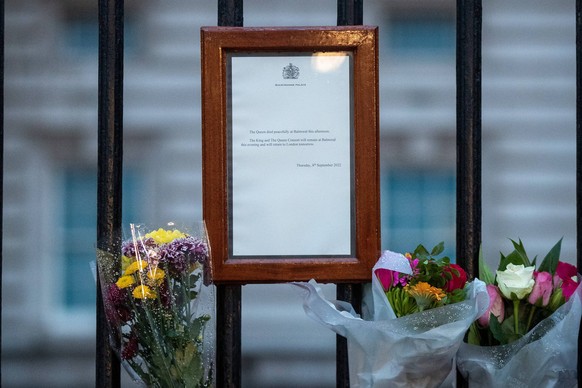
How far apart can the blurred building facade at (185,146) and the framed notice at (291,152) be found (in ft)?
3.17

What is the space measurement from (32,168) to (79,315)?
31.7 inches

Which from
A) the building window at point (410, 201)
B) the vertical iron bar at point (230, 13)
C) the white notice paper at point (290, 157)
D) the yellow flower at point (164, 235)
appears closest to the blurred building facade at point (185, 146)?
the building window at point (410, 201)

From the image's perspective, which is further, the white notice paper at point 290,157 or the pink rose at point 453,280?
the white notice paper at point 290,157

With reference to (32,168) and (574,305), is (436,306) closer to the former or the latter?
(574,305)

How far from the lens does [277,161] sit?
151 centimetres

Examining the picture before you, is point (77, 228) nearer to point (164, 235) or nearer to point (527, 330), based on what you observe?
point (164, 235)

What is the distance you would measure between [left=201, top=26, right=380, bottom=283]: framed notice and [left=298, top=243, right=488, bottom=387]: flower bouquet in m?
0.10

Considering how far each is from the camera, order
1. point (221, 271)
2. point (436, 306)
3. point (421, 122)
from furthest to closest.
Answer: point (421, 122), point (221, 271), point (436, 306)

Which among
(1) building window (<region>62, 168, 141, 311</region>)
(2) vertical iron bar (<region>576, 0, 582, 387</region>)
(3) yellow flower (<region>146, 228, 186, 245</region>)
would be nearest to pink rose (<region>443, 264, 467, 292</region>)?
(2) vertical iron bar (<region>576, 0, 582, 387</region>)

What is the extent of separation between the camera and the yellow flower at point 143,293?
1318 mm

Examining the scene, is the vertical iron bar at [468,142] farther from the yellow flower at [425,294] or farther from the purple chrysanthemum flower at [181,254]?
the purple chrysanthemum flower at [181,254]

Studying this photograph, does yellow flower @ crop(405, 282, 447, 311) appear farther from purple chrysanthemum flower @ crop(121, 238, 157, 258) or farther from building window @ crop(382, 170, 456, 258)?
building window @ crop(382, 170, 456, 258)

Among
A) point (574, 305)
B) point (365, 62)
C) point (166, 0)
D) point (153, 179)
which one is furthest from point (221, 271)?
point (166, 0)

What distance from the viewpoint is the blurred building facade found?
9.46 feet
